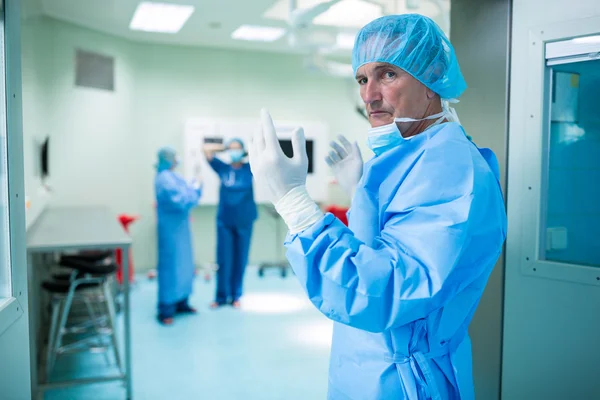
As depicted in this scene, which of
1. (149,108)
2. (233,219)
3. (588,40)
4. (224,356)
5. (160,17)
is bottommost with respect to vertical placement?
(224,356)

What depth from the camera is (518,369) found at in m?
1.69

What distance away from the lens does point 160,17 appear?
484 centimetres

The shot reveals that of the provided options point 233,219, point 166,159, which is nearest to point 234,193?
point 233,219

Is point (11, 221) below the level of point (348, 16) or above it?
below

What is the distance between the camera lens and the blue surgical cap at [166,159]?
14.0 feet

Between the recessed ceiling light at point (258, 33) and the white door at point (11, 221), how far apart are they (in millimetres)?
4173

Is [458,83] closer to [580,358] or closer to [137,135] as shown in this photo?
[580,358]

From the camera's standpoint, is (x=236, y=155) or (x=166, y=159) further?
(x=236, y=155)

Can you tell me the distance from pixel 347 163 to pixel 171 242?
278 centimetres

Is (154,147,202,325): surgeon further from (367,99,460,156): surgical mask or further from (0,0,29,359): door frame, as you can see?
(367,99,460,156): surgical mask

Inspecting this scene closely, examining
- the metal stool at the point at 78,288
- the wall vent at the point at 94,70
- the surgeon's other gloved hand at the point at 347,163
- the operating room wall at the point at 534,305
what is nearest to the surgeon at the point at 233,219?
the metal stool at the point at 78,288

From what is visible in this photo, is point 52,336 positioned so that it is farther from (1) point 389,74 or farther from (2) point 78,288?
(1) point 389,74

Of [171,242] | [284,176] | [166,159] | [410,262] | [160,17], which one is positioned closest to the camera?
[410,262]

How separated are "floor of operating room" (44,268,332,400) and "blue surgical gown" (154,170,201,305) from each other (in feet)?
1.01
